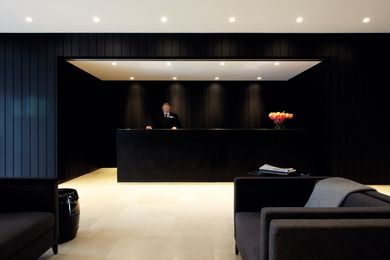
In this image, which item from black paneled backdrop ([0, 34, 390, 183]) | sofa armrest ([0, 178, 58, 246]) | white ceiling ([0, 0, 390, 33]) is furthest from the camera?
black paneled backdrop ([0, 34, 390, 183])

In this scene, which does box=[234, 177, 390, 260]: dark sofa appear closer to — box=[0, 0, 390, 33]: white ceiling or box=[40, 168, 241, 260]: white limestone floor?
box=[40, 168, 241, 260]: white limestone floor

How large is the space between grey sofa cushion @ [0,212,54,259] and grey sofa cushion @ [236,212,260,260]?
149cm

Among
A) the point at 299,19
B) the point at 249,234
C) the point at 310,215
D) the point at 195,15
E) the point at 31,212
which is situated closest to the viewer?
the point at 310,215

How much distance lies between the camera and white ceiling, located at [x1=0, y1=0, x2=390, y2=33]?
4.59m

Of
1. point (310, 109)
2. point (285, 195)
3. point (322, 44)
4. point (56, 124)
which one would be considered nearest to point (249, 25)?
point (322, 44)

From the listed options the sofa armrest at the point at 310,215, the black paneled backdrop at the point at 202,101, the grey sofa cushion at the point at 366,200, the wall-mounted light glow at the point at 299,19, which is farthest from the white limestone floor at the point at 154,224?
the black paneled backdrop at the point at 202,101

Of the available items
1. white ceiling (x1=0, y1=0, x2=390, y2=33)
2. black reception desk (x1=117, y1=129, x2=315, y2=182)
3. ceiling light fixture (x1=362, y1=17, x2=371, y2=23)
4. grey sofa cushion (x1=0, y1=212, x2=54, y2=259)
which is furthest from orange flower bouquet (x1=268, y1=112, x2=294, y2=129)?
grey sofa cushion (x1=0, y1=212, x2=54, y2=259)

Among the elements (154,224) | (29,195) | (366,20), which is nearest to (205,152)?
(154,224)

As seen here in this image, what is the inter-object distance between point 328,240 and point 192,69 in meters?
7.05

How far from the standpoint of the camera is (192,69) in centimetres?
801

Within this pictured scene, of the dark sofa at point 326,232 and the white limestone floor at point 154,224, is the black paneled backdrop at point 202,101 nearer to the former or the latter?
the white limestone floor at point 154,224

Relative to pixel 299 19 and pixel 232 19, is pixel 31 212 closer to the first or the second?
pixel 232 19

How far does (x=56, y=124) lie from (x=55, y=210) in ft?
12.4

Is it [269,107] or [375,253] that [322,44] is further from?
[375,253]
